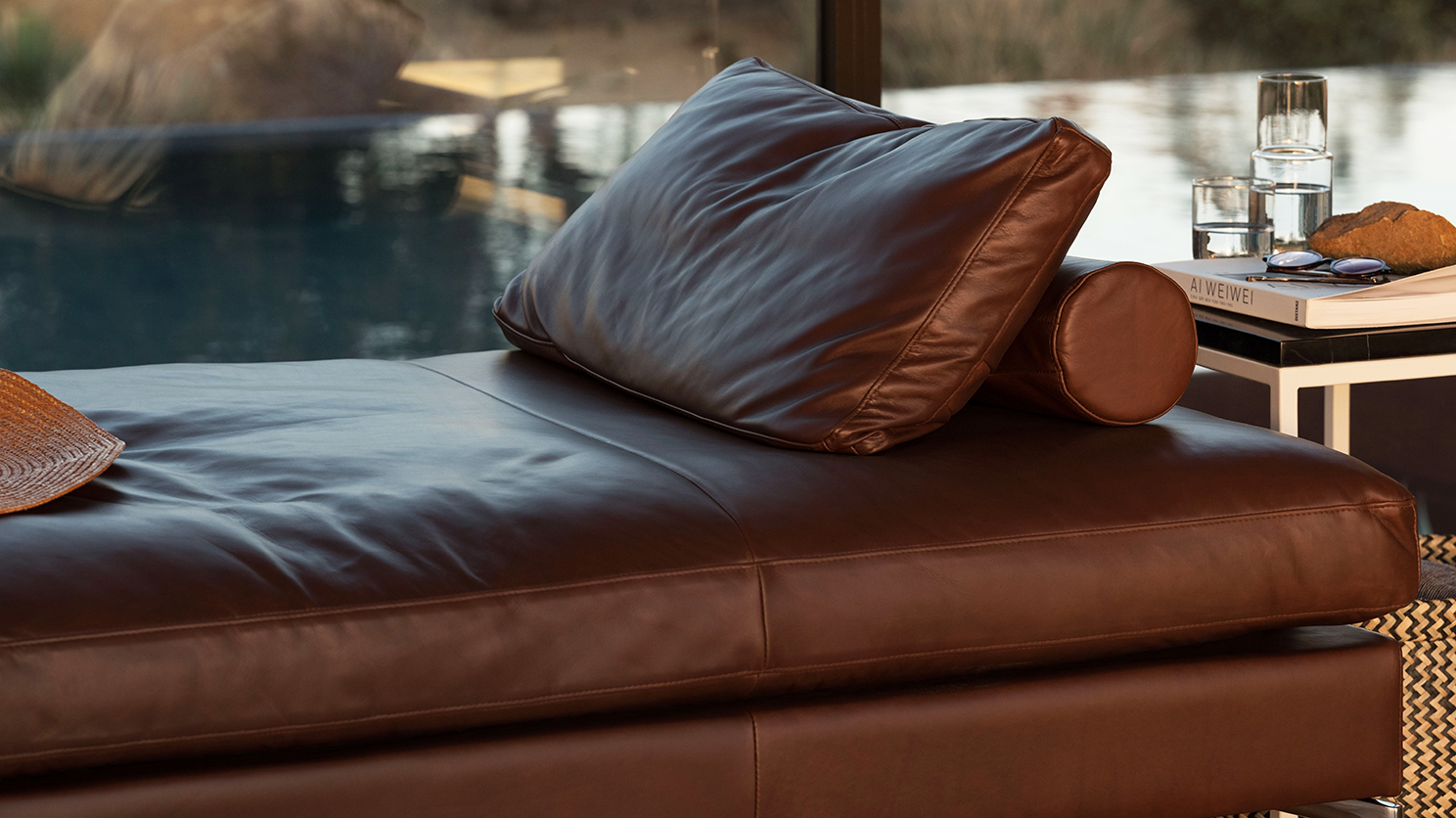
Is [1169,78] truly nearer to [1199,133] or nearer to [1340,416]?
[1199,133]

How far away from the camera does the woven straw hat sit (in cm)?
143

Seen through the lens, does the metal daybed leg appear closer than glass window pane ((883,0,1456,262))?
Yes

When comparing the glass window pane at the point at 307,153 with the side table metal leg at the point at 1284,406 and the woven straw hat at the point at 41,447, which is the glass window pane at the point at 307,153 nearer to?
the woven straw hat at the point at 41,447

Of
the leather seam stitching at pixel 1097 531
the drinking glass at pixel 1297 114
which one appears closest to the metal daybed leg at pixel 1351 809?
the leather seam stitching at pixel 1097 531

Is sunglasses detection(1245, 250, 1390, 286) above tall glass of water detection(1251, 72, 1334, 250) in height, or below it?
below

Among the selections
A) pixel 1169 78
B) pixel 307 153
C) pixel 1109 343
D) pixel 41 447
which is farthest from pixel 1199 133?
pixel 41 447

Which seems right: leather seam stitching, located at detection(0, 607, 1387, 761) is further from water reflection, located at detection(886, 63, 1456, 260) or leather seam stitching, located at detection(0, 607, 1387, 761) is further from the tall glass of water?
water reflection, located at detection(886, 63, 1456, 260)

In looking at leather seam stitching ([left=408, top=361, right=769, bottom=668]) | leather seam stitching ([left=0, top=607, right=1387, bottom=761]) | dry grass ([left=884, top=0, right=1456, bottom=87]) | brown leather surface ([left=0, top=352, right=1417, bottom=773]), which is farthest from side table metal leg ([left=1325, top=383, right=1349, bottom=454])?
dry grass ([left=884, top=0, right=1456, bottom=87])

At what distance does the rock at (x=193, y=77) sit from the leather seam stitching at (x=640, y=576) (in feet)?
6.89

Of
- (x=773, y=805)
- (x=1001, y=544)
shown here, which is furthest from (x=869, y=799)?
(x=1001, y=544)

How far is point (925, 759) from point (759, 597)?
23 centimetres

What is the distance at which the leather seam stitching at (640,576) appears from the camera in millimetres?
1231

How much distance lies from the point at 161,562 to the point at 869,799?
2.21 ft

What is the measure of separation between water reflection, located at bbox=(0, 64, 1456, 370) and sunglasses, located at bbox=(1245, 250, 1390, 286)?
1.45 metres
